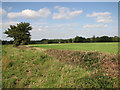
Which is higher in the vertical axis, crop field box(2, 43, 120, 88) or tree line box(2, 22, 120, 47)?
tree line box(2, 22, 120, 47)

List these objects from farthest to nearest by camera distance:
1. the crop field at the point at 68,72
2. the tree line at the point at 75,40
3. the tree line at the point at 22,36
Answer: the tree line at the point at 22,36, the tree line at the point at 75,40, the crop field at the point at 68,72

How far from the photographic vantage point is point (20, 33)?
1627 centimetres

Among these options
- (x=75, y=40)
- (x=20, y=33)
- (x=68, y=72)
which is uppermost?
(x=20, y=33)

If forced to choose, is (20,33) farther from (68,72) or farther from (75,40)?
(68,72)

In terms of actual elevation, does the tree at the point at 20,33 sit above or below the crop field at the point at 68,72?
above

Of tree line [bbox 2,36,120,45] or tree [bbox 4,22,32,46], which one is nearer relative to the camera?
tree line [bbox 2,36,120,45]

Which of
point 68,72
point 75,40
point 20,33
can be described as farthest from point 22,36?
point 68,72

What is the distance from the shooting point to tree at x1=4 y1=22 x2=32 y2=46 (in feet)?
52.2

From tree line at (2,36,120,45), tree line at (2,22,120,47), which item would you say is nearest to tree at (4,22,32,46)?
tree line at (2,22,120,47)

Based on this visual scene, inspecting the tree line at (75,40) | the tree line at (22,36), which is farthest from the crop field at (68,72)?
the tree line at (22,36)

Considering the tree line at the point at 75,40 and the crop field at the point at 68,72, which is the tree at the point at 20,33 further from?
the crop field at the point at 68,72

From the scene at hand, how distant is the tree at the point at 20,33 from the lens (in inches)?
626

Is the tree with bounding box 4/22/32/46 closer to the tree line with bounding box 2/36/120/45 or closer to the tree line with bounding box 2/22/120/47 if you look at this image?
the tree line with bounding box 2/22/120/47

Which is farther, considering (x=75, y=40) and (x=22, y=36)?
(x=22, y=36)
